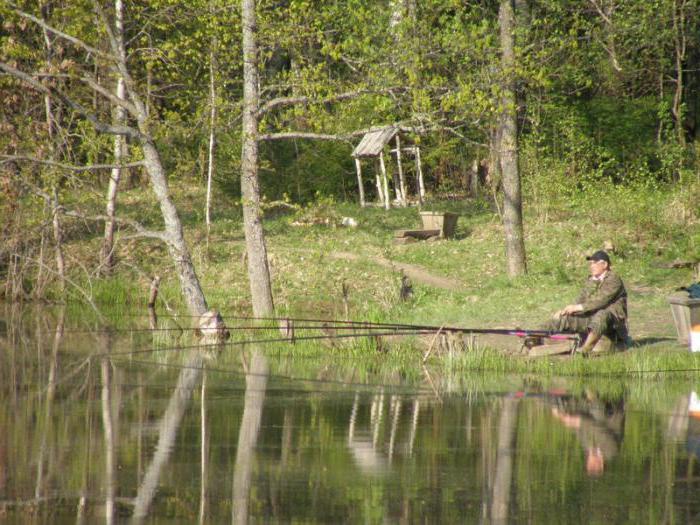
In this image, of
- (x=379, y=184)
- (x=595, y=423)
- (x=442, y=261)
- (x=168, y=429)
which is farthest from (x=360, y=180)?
(x=168, y=429)

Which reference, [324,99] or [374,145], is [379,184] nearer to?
[374,145]

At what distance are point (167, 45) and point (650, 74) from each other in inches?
888

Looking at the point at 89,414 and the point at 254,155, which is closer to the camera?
the point at 89,414

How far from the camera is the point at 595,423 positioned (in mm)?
11469

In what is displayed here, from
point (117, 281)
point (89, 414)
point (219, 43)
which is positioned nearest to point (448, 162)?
point (117, 281)

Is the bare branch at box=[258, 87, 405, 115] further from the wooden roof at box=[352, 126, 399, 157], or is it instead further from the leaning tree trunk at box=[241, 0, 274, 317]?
the wooden roof at box=[352, 126, 399, 157]

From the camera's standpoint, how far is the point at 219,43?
65.3 ft

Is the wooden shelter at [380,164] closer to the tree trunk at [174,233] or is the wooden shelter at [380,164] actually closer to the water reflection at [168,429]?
the tree trunk at [174,233]

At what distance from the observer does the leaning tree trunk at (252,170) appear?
19266 millimetres

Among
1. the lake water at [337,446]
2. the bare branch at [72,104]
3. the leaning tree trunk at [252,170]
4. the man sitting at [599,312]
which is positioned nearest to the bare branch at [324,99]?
the leaning tree trunk at [252,170]

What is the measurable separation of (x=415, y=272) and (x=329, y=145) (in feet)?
48.6

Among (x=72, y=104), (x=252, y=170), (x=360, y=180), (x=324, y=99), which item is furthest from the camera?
(x=360, y=180)

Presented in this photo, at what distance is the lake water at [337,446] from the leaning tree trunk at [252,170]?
3991 mm

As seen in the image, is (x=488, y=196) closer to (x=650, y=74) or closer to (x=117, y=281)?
(x=650, y=74)
